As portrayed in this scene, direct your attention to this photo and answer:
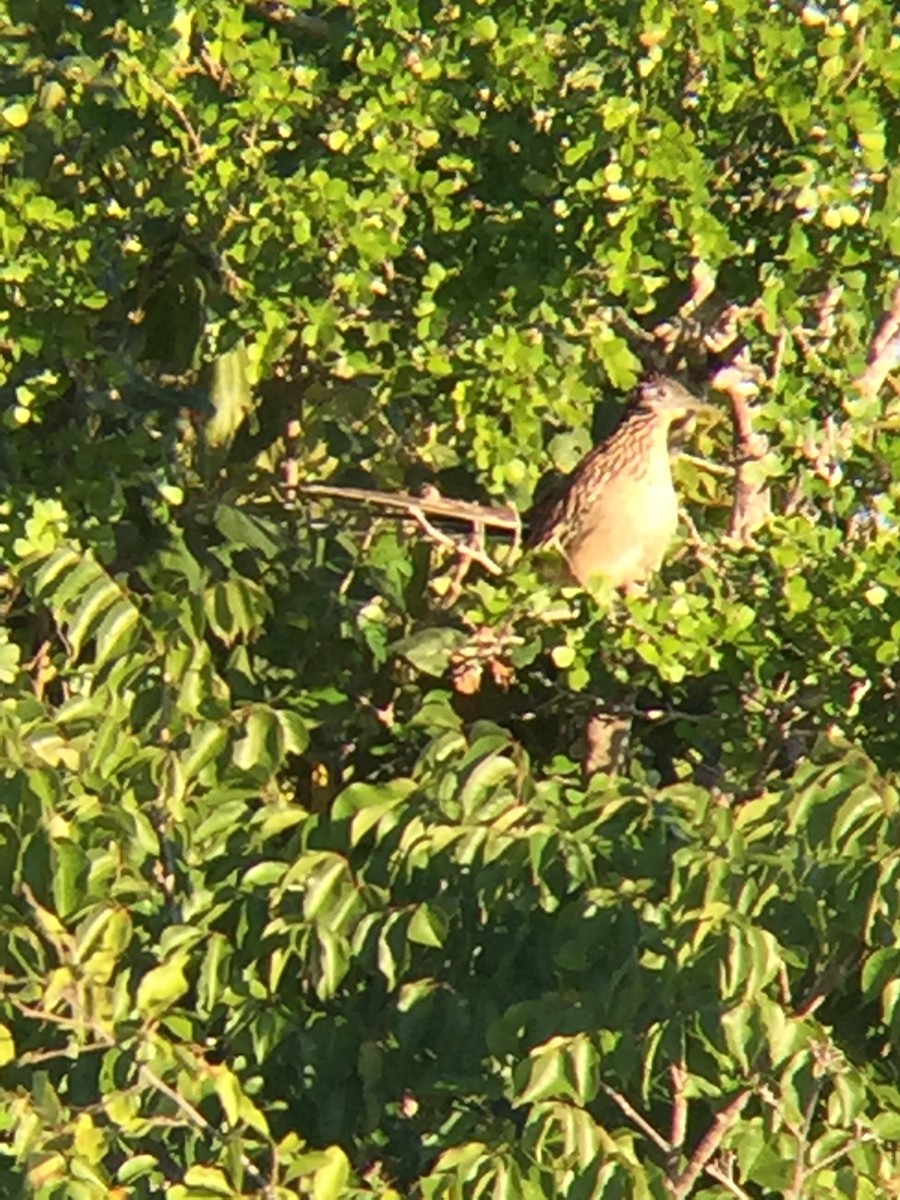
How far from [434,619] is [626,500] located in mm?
683

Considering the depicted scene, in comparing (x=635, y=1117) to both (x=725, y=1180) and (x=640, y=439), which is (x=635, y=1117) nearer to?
(x=725, y=1180)

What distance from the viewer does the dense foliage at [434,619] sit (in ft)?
12.3

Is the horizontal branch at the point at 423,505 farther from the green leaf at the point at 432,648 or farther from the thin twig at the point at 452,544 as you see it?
the green leaf at the point at 432,648

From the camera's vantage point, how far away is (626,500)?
623 centimetres

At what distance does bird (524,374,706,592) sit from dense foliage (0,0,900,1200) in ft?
0.33

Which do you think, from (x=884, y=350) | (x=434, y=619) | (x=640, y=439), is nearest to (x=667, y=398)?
(x=640, y=439)

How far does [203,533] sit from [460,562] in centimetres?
61

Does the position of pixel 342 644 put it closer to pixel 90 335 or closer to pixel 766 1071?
pixel 90 335

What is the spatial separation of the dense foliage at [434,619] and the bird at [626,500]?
0.10 metres

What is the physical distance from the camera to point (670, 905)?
3.67m

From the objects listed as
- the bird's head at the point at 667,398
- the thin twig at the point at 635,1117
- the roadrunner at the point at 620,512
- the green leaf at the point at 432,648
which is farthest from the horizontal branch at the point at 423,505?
the thin twig at the point at 635,1117

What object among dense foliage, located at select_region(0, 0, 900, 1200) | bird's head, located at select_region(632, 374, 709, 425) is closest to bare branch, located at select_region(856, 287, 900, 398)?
dense foliage, located at select_region(0, 0, 900, 1200)

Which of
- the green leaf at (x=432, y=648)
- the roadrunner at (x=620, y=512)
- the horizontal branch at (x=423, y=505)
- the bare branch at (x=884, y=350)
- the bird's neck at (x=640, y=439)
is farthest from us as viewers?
the bird's neck at (x=640, y=439)

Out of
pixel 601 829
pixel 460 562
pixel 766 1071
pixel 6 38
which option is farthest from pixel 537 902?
Result: pixel 6 38
